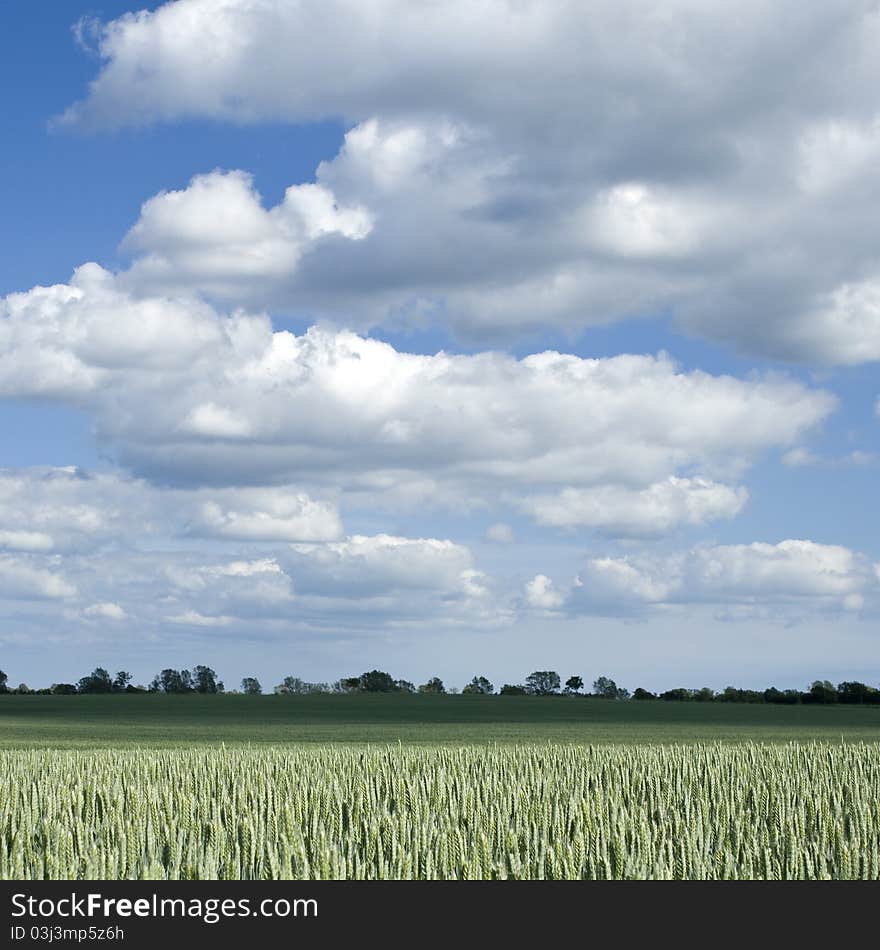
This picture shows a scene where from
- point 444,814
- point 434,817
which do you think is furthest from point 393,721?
point 444,814

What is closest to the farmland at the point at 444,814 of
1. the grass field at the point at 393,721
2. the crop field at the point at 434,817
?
the crop field at the point at 434,817

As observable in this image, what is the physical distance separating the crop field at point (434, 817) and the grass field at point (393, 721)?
11.8 meters

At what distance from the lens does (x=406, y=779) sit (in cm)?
1432

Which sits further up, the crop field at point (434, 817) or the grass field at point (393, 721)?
the crop field at point (434, 817)

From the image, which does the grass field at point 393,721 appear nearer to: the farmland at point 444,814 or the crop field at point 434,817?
the farmland at point 444,814

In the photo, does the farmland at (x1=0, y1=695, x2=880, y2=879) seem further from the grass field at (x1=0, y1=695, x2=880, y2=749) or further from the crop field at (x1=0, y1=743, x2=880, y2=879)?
the grass field at (x1=0, y1=695, x2=880, y2=749)

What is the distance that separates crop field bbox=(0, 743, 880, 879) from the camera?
8.81 m

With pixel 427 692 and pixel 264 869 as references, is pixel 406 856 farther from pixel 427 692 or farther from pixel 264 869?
pixel 427 692

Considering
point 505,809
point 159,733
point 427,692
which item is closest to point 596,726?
point 159,733

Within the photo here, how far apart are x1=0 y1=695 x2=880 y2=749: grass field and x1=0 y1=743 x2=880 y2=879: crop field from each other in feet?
38.6

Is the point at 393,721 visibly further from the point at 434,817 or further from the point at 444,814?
the point at 444,814

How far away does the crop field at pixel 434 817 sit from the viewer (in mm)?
8812

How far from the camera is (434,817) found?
458 inches

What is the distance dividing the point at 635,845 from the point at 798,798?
195 inches
